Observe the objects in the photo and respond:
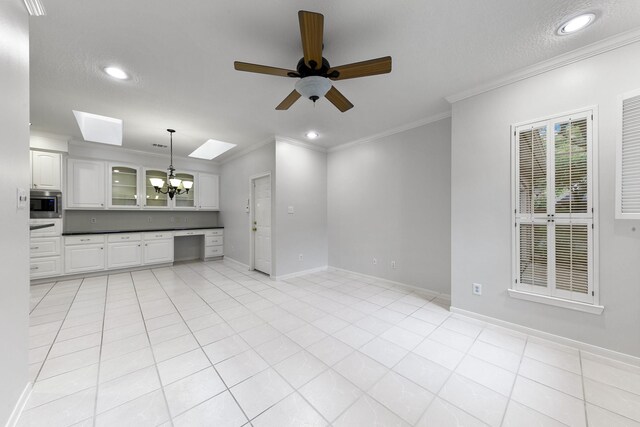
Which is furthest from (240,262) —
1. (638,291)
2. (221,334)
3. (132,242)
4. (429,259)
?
(638,291)

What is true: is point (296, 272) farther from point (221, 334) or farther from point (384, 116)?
point (384, 116)

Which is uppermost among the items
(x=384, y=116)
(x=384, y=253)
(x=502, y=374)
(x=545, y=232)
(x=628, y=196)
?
(x=384, y=116)

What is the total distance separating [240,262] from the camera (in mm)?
5547

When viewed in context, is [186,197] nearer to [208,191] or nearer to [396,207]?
[208,191]

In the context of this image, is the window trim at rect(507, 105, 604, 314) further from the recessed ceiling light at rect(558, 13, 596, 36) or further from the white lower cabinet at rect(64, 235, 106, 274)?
the white lower cabinet at rect(64, 235, 106, 274)

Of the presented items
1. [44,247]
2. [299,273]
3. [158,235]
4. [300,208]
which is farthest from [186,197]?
[299,273]

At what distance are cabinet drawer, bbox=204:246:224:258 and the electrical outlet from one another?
568 cm

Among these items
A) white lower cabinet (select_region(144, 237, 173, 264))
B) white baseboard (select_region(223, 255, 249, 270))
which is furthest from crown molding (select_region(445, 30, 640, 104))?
white lower cabinet (select_region(144, 237, 173, 264))

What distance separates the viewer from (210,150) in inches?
230

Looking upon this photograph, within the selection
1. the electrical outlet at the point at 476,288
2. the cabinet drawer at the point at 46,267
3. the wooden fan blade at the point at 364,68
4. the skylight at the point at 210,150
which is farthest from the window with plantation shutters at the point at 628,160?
the cabinet drawer at the point at 46,267

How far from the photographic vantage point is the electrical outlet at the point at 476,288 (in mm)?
2658

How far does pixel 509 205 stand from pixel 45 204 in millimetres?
7077

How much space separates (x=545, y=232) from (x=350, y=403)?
2.37m

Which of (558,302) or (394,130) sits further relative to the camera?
(394,130)
